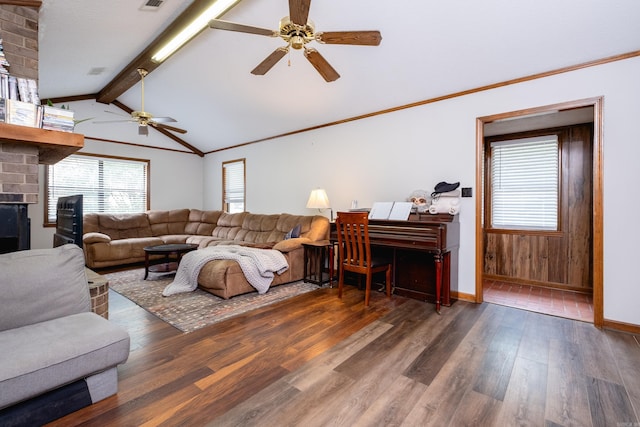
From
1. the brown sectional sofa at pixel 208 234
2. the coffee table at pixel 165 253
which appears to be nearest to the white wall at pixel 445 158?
the brown sectional sofa at pixel 208 234

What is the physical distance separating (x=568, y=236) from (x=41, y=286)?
217 inches

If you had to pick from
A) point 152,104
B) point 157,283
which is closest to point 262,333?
point 157,283

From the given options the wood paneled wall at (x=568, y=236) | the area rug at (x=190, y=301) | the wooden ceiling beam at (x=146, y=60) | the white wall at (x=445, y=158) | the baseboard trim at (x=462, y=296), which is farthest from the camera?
the wood paneled wall at (x=568, y=236)

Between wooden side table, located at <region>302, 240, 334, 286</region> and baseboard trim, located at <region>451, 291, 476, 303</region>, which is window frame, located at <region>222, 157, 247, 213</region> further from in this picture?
baseboard trim, located at <region>451, 291, 476, 303</region>

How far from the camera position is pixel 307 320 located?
108 inches

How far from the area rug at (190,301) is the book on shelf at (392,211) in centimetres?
127

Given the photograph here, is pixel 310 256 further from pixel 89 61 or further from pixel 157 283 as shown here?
pixel 89 61

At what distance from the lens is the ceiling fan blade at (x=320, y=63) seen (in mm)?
2375

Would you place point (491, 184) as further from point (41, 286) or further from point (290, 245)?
point (41, 286)

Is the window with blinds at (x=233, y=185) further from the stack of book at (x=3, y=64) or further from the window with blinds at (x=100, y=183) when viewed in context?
the stack of book at (x=3, y=64)

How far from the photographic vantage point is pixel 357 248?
3.40m

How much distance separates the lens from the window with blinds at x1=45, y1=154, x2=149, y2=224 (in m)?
5.35

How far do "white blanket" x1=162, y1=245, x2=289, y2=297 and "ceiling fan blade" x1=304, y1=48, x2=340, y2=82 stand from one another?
2209mm

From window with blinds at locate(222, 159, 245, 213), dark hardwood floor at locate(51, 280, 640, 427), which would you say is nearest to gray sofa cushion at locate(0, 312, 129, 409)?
dark hardwood floor at locate(51, 280, 640, 427)
